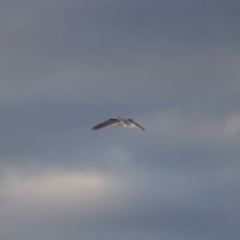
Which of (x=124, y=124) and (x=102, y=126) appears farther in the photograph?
(x=102, y=126)

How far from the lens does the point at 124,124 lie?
10812cm

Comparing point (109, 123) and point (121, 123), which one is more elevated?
point (109, 123)

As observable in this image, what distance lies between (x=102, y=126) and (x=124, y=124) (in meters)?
8.72

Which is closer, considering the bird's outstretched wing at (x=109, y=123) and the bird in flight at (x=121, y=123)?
the bird in flight at (x=121, y=123)

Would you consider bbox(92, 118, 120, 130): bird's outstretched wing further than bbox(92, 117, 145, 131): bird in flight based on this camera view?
Yes

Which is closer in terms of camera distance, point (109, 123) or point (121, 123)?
point (121, 123)

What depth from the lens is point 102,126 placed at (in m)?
116
